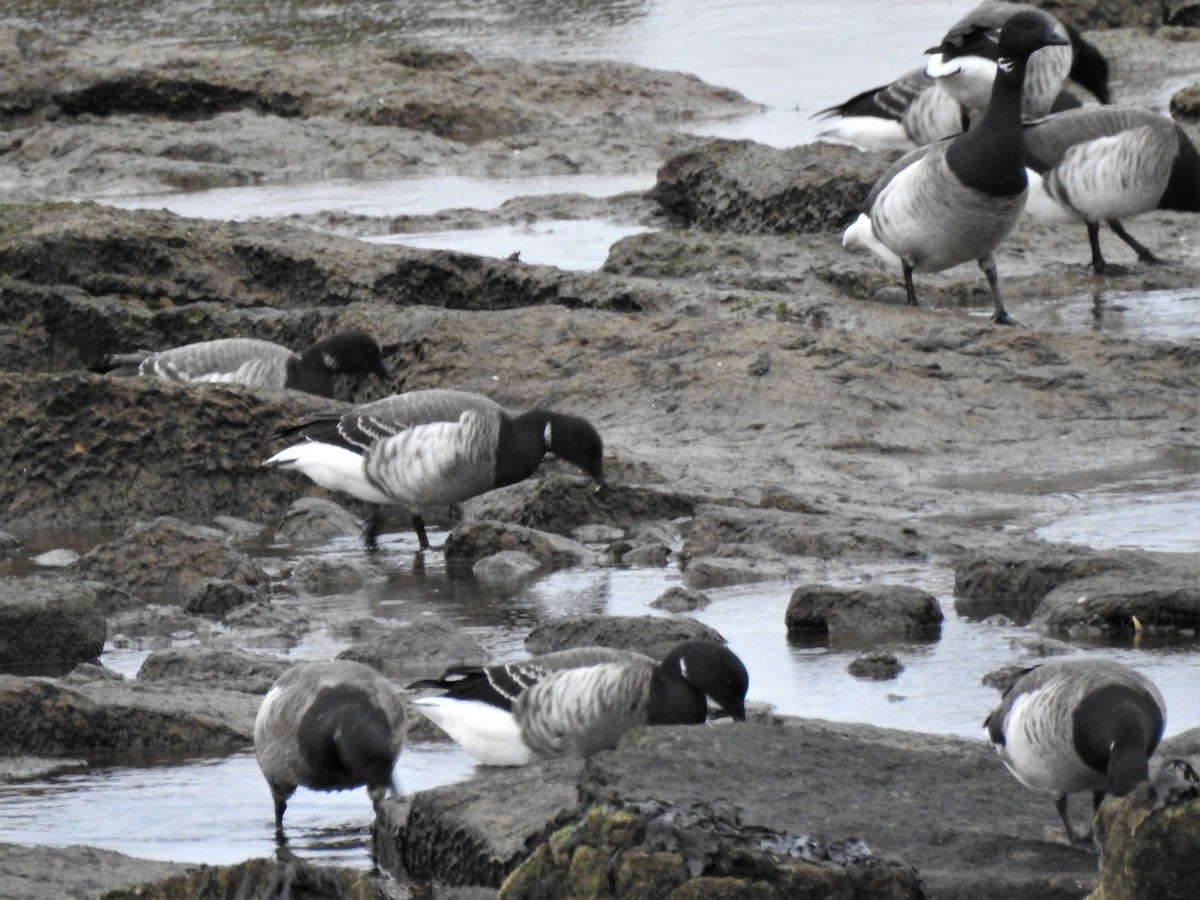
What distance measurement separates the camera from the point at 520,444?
9.62 meters

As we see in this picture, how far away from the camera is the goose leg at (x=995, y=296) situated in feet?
39.0

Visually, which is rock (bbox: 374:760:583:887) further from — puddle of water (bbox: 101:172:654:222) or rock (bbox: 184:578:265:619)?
puddle of water (bbox: 101:172:654:222)

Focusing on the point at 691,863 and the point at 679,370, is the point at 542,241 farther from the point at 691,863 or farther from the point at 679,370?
the point at 691,863

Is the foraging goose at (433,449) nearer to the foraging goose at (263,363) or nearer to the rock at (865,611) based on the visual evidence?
the foraging goose at (263,363)

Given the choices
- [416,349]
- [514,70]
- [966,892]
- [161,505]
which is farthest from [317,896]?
[514,70]

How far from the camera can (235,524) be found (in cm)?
1021

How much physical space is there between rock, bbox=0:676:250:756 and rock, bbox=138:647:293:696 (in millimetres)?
567

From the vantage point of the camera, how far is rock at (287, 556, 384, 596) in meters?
8.72

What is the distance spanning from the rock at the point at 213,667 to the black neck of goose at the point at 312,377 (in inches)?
153

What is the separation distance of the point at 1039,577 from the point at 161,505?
15.7 ft

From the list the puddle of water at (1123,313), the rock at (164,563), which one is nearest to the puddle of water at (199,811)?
the rock at (164,563)

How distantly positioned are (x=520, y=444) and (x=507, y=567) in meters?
0.96

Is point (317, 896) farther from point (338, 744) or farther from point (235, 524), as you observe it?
point (235, 524)

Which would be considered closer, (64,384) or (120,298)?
(64,384)
